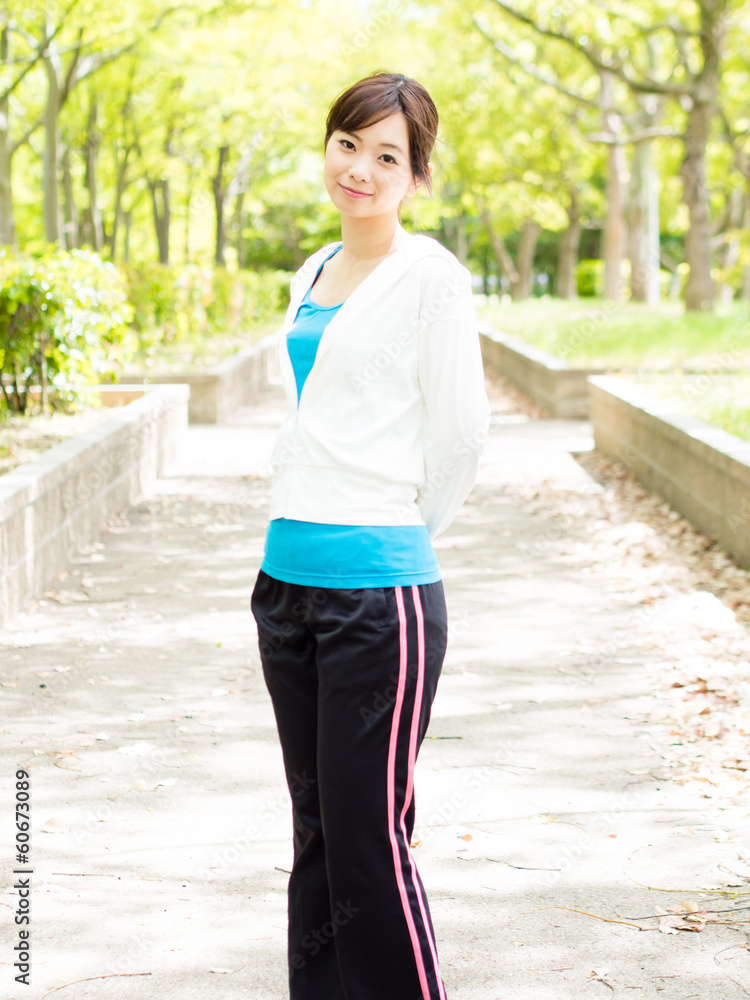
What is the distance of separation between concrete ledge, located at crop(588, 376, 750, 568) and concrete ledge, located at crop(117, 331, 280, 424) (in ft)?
12.7

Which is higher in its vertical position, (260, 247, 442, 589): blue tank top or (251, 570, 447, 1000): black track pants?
(260, 247, 442, 589): blue tank top

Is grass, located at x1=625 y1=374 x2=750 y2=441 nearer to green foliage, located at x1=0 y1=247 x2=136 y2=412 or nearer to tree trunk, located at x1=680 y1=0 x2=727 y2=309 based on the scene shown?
green foliage, located at x1=0 y1=247 x2=136 y2=412

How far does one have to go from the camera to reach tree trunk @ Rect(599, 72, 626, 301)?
957 inches

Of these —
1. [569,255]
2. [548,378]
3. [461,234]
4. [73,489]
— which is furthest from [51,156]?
[461,234]

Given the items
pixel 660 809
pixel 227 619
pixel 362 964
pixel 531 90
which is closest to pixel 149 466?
pixel 227 619

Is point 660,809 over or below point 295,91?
below

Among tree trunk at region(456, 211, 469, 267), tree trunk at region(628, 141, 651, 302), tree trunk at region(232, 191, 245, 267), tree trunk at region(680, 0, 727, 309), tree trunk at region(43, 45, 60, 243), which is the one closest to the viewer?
tree trunk at region(43, 45, 60, 243)

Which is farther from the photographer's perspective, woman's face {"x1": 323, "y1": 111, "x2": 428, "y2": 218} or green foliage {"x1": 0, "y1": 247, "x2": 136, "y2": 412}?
green foliage {"x1": 0, "y1": 247, "x2": 136, "y2": 412}

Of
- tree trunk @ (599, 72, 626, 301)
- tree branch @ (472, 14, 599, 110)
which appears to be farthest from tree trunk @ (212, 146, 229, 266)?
tree trunk @ (599, 72, 626, 301)

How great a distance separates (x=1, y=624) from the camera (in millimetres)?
5695

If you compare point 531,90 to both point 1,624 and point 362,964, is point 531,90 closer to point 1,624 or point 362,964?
point 1,624

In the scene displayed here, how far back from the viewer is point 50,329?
8.94 metres

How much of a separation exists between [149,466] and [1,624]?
13.6 ft

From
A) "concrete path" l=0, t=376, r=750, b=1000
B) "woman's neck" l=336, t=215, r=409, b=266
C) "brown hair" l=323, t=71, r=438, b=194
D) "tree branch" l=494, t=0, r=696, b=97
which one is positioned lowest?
"concrete path" l=0, t=376, r=750, b=1000
